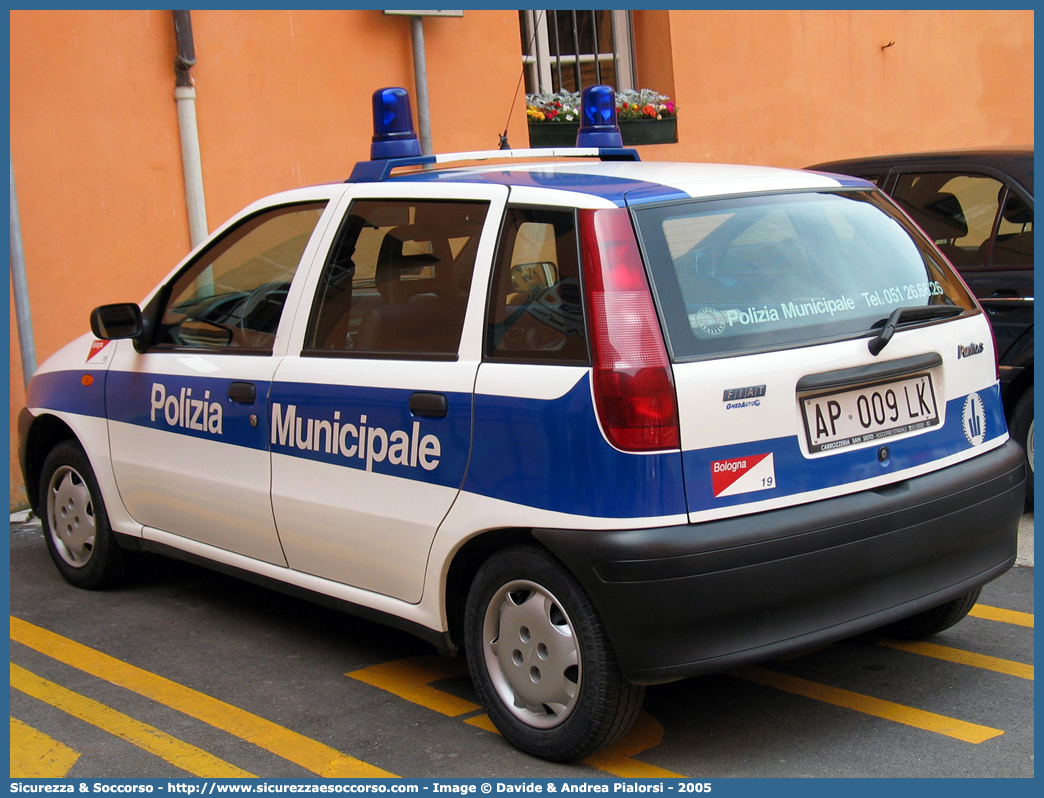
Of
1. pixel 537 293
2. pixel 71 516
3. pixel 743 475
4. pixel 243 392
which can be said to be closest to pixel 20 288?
pixel 71 516

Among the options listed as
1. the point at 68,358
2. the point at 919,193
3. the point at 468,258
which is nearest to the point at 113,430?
the point at 68,358

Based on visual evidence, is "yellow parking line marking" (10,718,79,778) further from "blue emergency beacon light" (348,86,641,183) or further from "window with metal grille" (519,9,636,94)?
"window with metal grille" (519,9,636,94)

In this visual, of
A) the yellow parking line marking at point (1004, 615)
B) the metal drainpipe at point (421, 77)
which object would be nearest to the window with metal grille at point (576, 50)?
the metal drainpipe at point (421, 77)

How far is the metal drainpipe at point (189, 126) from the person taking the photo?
24.9ft

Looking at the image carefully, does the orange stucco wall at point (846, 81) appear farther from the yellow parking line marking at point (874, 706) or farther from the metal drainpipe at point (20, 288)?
the yellow parking line marking at point (874, 706)

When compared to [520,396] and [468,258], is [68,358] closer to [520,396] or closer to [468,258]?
[468,258]

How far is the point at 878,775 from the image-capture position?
330cm

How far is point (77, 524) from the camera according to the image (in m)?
5.43

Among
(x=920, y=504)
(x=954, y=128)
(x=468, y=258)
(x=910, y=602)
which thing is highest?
(x=954, y=128)

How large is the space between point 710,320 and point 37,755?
2.46 metres

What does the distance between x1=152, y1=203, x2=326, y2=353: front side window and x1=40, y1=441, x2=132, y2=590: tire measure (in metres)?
0.84

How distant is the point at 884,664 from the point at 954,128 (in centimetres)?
928

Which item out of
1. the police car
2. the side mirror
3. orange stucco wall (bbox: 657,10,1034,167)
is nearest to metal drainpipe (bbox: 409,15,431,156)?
orange stucco wall (bbox: 657,10,1034,167)

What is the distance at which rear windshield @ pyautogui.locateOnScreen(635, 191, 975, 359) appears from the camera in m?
3.28
